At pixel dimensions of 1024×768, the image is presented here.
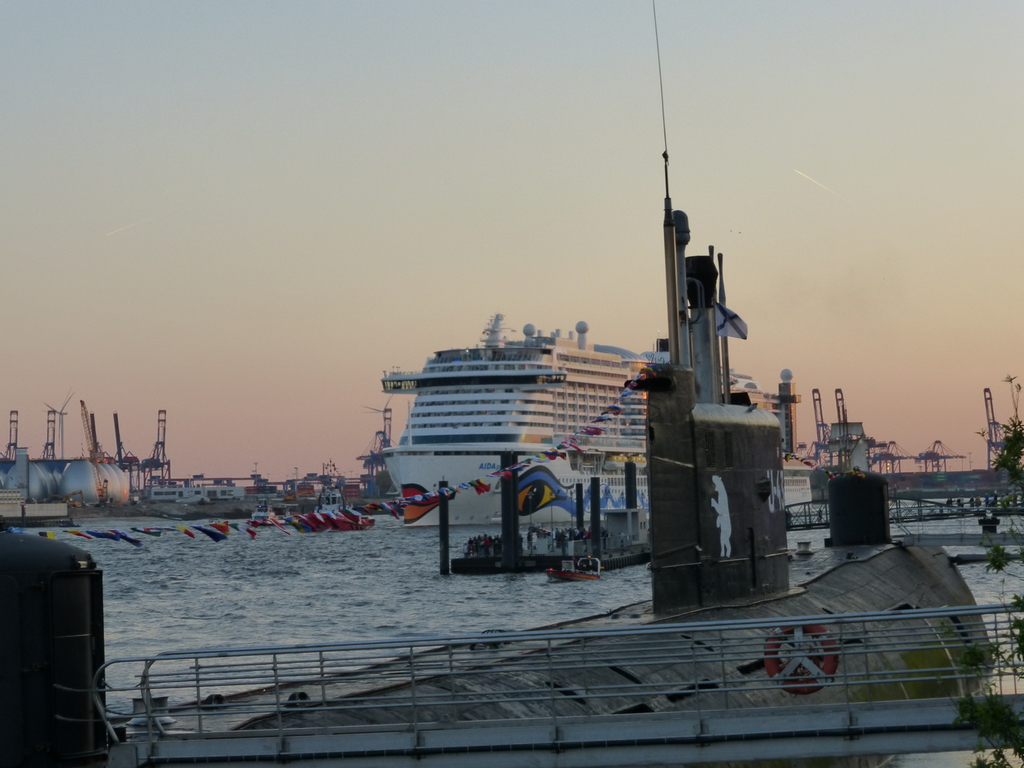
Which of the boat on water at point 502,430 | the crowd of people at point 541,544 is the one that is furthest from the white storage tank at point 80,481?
the crowd of people at point 541,544

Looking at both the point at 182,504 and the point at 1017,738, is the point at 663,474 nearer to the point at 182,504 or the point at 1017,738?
the point at 1017,738

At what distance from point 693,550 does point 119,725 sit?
6.80m

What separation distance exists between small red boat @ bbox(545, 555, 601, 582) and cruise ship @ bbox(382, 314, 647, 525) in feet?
88.4

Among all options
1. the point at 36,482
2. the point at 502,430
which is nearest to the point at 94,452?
the point at 36,482

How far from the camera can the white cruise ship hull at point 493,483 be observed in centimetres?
7844

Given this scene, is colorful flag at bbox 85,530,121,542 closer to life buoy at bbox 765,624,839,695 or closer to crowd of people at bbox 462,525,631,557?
life buoy at bbox 765,624,839,695

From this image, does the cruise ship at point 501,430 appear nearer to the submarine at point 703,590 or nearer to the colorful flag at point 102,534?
the colorful flag at point 102,534

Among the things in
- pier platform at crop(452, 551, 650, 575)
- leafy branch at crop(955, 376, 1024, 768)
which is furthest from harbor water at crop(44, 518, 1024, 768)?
leafy branch at crop(955, 376, 1024, 768)

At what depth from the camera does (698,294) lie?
634 inches

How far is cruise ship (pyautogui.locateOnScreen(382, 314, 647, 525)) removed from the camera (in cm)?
8162

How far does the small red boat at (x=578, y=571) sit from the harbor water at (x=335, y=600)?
0.69 metres

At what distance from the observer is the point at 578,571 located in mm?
49812

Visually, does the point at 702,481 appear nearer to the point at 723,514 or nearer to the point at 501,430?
the point at 723,514

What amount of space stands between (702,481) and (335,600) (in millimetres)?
32729
